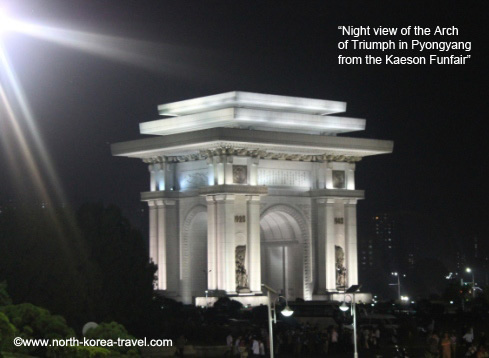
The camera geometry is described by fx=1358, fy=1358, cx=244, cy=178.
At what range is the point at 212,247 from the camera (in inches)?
2660

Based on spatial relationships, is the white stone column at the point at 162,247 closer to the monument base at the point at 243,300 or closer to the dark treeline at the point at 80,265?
the monument base at the point at 243,300

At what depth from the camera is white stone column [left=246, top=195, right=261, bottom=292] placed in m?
67.9

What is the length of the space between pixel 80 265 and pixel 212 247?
67.3 feet

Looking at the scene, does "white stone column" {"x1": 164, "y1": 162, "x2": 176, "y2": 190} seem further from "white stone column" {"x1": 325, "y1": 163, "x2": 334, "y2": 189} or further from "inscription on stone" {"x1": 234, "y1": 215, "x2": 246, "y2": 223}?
"white stone column" {"x1": 325, "y1": 163, "x2": 334, "y2": 189}

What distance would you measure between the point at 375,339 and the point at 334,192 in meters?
19.8

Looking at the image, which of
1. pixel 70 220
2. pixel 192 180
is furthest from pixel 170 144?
pixel 70 220

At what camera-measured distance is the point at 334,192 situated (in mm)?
71125

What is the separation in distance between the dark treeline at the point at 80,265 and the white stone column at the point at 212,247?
13181mm

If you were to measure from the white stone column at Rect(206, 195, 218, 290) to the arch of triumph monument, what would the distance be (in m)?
0.05

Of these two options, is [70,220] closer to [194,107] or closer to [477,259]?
[194,107]

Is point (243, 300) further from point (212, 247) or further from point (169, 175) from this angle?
point (169, 175)

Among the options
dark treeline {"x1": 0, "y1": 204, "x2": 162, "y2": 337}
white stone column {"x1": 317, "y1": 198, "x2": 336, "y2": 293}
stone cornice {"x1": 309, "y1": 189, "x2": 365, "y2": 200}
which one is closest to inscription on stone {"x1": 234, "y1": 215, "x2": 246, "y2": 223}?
stone cornice {"x1": 309, "y1": 189, "x2": 365, "y2": 200}

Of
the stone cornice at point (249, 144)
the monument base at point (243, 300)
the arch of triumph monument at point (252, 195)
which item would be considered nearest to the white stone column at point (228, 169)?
the arch of triumph monument at point (252, 195)

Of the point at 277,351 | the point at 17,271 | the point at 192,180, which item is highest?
the point at 192,180
